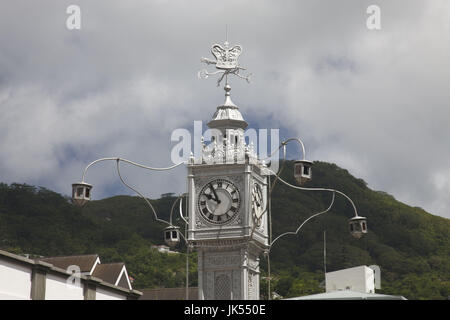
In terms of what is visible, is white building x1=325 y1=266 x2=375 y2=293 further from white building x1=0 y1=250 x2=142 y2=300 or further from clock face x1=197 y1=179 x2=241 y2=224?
white building x1=0 y1=250 x2=142 y2=300

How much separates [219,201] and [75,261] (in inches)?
711

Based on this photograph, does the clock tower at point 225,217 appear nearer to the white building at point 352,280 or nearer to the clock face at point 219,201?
the clock face at point 219,201

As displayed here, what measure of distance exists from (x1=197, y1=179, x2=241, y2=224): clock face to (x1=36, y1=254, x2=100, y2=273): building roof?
1597cm

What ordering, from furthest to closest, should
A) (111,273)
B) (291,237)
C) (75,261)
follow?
1. (291,237)
2. (111,273)
3. (75,261)

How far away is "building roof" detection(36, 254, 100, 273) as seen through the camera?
63156 mm

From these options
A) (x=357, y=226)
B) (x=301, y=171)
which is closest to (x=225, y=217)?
(x=357, y=226)

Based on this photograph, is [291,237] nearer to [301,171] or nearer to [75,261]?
[75,261]

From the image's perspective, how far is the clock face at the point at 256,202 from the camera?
161 ft

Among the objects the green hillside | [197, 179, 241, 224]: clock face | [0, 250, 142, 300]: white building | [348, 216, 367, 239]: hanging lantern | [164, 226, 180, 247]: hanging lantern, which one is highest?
the green hillside

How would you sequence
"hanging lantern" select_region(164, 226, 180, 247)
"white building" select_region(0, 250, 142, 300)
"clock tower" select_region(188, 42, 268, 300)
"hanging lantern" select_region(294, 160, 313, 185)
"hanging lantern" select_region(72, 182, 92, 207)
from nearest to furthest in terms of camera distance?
"white building" select_region(0, 250, 142, 300) → "hanging lantern" select_region(294, 160, 313, 185) → "hanging lantern" select_region(72, 182, 92, 207) → "hanging lantern" select_region(164, 226, 180, 247) → "clock tower" select_region(188, 42, 268, 300)

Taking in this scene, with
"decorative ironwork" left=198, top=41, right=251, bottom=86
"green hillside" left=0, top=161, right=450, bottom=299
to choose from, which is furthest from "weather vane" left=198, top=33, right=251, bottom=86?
"green hillside" left=0, top=161, right=450, bottom=299

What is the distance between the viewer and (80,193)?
3847 centimetres

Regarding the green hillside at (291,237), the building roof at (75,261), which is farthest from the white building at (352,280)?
the green hillside at (291,237)

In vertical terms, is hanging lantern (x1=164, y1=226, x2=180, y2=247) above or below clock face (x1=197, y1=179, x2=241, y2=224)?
below
